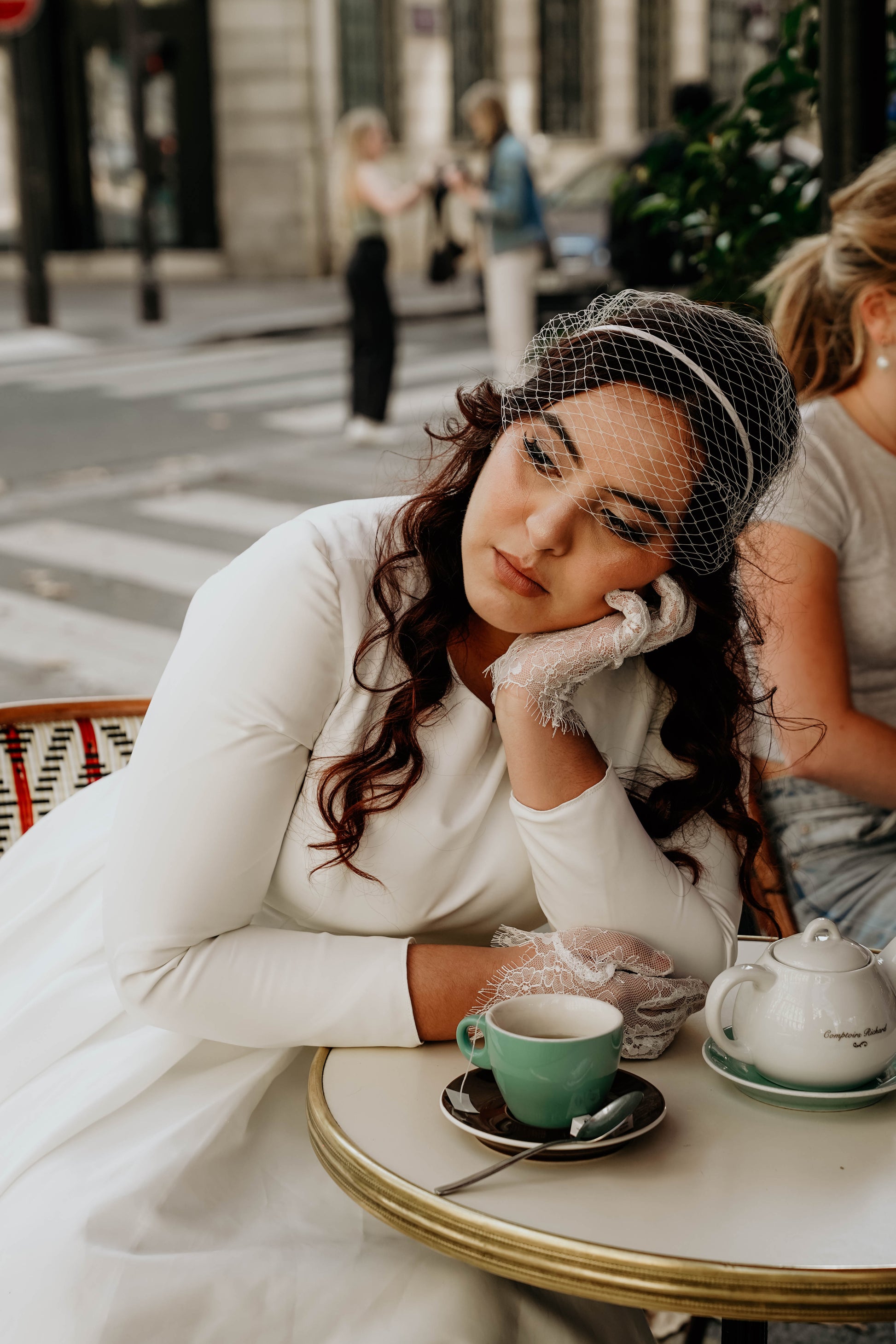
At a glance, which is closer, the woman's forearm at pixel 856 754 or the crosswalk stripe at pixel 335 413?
the woman's forearm at pixel 856 754

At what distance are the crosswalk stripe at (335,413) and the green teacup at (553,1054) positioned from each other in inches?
346

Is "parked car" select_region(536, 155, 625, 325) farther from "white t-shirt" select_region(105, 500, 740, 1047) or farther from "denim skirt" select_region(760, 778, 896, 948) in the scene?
"white t-shirt" select_region(105, 500, 740, 1047)

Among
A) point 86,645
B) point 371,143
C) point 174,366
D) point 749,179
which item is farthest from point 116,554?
point 174,366

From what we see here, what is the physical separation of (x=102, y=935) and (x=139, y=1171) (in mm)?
388

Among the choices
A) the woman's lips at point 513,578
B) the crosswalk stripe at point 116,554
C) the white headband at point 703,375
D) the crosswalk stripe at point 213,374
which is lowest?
the crosswalk stripe at point 116,554

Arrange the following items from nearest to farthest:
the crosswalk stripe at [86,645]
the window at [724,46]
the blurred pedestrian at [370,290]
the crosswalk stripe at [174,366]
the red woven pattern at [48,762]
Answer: the red woven pattern at [48,762] < the crosswalk stripe at [86,645] < the blurred pedestrian at [370,290] < the crosswalk stripe at [174,366] < the window at [724,46]

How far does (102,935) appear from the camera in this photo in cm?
204

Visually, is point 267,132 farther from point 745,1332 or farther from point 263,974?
point 745,1332

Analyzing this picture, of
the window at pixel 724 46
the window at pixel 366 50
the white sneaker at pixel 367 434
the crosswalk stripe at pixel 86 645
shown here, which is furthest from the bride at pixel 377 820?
the window at pixel 724 46

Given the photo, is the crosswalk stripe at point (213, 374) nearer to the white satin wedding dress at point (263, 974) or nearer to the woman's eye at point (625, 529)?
the white satin wedding dress at point (263, 974)

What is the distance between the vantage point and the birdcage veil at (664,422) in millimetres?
1798

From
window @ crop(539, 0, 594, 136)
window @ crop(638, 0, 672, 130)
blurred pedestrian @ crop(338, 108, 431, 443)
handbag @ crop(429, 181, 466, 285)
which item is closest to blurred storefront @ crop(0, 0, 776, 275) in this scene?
window @ crop(539, 0, 594, 136)

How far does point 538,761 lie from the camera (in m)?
1.86

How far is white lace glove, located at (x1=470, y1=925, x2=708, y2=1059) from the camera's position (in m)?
1.77
